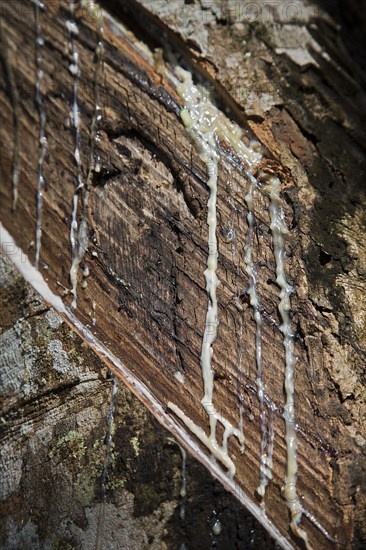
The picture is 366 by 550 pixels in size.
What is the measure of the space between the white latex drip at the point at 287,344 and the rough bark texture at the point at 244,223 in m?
0.02

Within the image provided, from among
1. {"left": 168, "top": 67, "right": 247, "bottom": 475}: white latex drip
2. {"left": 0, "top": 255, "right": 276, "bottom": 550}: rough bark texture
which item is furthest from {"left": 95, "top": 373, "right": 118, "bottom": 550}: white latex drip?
{"left": 168, "top": 67, "right": 247, "bottom": 475}: white latex drip

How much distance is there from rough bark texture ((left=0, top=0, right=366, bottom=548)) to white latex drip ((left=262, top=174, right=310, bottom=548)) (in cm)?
2

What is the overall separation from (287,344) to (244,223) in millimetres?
300

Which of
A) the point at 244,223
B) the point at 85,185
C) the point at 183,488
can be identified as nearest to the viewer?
the point at 183,488

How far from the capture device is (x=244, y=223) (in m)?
1.49

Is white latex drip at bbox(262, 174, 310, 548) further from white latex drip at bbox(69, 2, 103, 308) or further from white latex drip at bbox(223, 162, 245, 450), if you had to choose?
white latex drip at bbox(69, 2, 103, 308)

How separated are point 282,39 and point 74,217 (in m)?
0.68

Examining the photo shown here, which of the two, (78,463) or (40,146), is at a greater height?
(40,146)

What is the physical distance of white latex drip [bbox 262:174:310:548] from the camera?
1.37 meters

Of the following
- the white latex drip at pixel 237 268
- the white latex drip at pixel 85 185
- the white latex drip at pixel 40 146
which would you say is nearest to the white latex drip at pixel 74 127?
the white latex drip at pixel 85 185

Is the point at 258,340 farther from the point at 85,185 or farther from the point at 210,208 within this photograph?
the point at 85,185

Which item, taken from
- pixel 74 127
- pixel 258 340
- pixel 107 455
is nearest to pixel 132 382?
pixel 107 455

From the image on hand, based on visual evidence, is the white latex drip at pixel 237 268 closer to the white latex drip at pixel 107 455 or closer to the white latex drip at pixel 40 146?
the white latex drip at pixel 107 455

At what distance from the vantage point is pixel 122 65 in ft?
5.13
